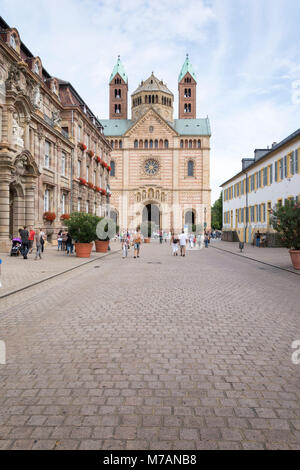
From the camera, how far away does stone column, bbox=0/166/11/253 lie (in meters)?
19.7

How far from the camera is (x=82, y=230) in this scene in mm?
19391

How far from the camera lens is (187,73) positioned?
76938 millimetres

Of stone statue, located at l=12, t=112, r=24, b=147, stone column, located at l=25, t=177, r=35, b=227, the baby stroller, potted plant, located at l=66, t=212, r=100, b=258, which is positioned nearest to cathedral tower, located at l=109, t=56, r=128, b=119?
stone column, located at l=25, t=177, r=35, b=227

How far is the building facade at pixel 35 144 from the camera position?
20.0 m

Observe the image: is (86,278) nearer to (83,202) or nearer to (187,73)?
(83,202)

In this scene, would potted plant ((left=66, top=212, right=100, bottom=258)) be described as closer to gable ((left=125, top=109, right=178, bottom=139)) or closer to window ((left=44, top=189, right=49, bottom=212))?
window ((left=44, top=189, right=49, bottom=212))

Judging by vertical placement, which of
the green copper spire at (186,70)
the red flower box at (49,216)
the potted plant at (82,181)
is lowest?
the red flower box at (49,216)

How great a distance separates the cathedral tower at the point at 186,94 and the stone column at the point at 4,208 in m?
62.7

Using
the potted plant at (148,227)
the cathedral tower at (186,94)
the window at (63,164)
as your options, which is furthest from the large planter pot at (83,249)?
the cathedral tower at (186,94)

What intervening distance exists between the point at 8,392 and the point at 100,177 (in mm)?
39873

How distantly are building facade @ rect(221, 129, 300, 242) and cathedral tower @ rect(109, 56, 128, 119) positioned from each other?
122 feet

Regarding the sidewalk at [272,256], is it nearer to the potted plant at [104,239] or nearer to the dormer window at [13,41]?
the potted plant at [104,239]
